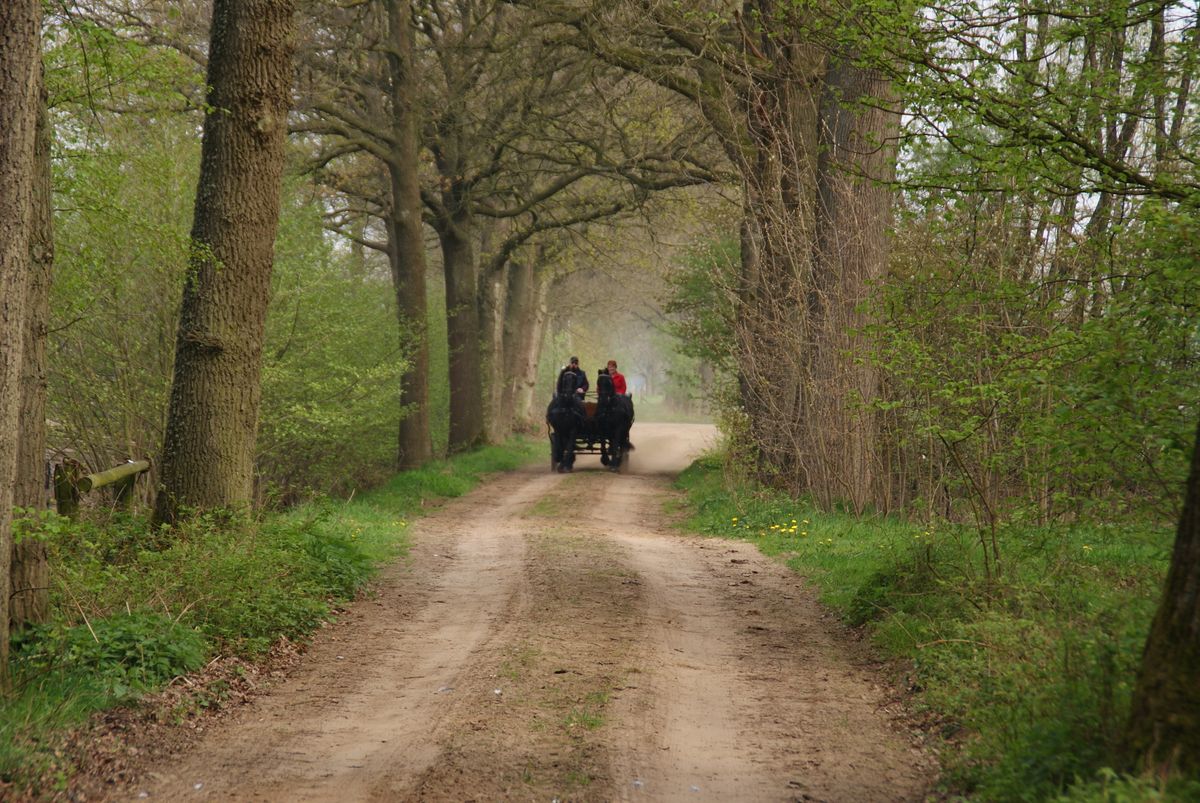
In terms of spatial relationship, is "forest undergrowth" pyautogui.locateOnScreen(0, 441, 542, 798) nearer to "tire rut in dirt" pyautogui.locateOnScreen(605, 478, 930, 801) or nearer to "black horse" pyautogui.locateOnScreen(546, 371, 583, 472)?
"tire rut in dirt" pyautogui.locateOnScreen(605, 478, 930, 801)

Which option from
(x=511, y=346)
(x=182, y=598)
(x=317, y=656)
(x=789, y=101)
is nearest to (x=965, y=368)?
(x=317, y=656)

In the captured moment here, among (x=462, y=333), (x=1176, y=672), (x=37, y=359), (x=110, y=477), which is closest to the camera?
(x=1176, y=672)

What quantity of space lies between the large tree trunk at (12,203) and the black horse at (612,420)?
723 inches

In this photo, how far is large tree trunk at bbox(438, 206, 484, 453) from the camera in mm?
25344

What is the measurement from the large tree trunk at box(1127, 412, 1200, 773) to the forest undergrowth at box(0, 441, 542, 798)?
15.1 feet

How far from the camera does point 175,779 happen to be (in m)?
5.26

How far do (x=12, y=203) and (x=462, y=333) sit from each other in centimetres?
2003

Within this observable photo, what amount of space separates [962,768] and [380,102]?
65.4 feet

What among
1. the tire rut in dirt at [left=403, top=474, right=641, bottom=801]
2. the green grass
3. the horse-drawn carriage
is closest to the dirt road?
the tire rut in dirt at [left=403, top=474, right=641, bottom=801]

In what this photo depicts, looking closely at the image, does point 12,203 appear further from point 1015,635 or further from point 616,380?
point 616,380

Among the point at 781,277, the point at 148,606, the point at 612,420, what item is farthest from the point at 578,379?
the point at 148,606

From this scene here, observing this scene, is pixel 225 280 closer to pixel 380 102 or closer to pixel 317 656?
pixel 317 656

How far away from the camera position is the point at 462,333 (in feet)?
84.1

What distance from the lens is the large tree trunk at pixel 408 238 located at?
2088cm
